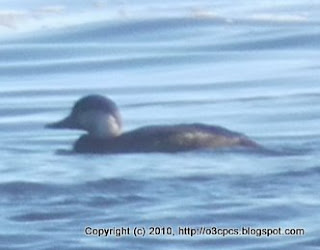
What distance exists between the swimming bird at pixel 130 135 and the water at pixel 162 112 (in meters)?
0.12

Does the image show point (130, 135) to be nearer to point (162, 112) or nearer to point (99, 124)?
point (99, 124)

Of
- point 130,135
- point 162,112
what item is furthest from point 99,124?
point 162,112

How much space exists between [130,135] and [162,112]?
5.82 ft

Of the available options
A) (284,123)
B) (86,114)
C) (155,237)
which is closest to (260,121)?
(284,123)

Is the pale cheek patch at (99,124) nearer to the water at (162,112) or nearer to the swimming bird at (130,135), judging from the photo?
the swimming bird at (130,135)

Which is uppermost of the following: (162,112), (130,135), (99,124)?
(162,112)

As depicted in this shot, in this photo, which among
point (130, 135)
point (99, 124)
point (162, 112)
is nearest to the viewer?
point (130, 135)

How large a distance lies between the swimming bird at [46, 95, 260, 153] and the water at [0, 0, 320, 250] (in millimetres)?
115

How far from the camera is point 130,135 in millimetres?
13133

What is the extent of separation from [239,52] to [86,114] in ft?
16.1

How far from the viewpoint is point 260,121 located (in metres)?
14.0

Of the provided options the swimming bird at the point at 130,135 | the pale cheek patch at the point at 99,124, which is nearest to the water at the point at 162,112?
the swimming bird at the point at 130,135

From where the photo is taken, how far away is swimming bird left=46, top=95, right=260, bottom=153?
1279 centimetres

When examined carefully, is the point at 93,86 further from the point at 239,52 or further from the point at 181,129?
the point at 181,129
